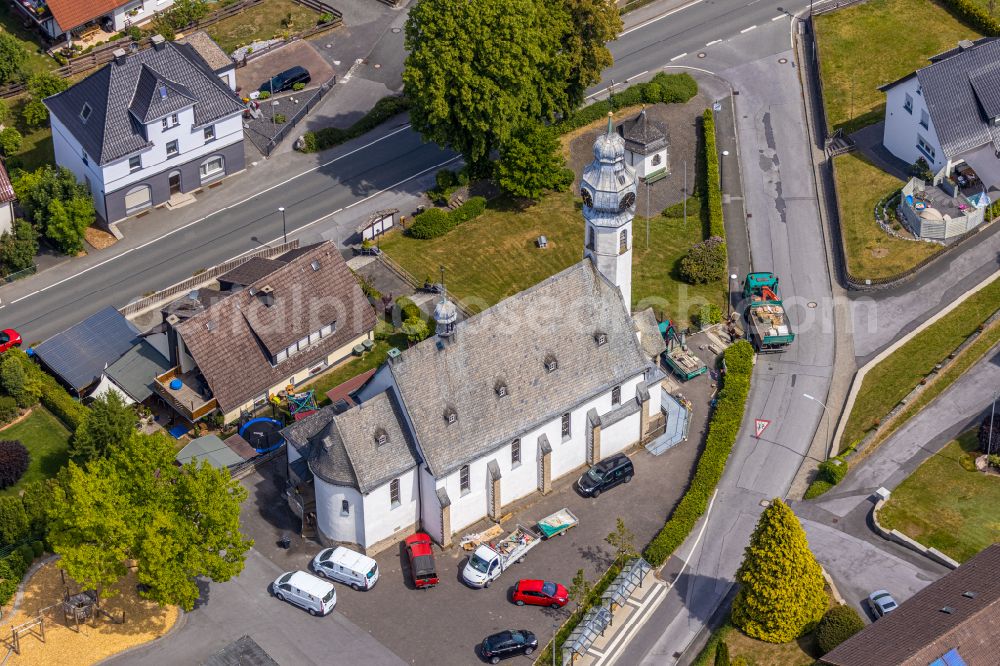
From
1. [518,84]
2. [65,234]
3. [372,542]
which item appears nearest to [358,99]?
[518,84]

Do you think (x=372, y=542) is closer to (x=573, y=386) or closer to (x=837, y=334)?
(x=573, y=386)

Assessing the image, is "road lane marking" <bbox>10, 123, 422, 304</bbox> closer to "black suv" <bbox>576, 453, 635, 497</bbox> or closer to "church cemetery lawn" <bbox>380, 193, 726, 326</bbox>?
"church cemetery lawn" <bbox>380, 193, 726, 326</bbox>

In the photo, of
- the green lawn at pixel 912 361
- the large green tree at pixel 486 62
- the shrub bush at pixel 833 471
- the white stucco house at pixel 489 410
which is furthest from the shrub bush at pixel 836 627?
the large green tree at pixel 486 62

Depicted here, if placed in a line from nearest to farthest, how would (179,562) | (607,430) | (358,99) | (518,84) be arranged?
1. (179,562)
2. (607,430)
3. (518,84)
4. (358,99)

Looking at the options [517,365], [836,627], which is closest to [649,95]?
[517,365]

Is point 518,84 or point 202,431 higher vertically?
point 518,84

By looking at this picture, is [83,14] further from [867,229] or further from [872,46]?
[867,229]

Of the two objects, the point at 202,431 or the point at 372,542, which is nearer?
the point at 372,542
